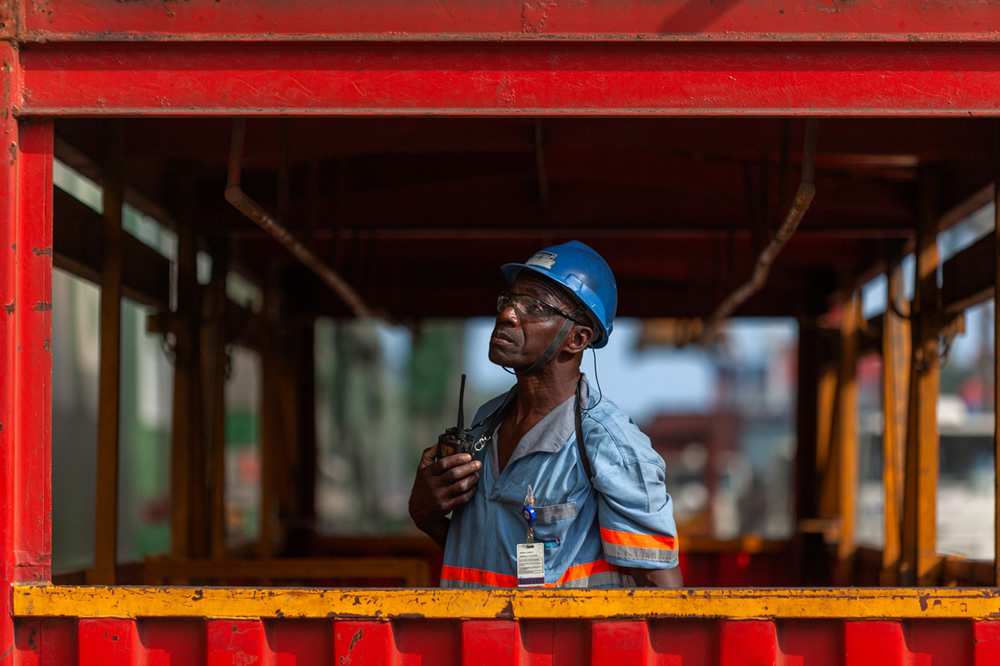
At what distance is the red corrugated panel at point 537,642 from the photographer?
303cm

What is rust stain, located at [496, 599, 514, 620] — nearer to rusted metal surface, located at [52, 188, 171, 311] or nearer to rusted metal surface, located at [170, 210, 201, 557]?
rusted metal surface, located at [52, 188, 171, 311]

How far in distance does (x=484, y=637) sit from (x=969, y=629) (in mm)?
1347

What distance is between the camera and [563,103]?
3.29m

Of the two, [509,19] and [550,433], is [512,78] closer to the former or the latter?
[509,19]

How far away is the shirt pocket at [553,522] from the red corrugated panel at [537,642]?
0.93 feet

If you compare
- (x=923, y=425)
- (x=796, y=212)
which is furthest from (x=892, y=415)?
(x=796, y=212)

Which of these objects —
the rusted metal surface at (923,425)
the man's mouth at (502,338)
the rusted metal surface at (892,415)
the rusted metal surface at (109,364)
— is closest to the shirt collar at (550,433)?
the man's mouth at (502,338)

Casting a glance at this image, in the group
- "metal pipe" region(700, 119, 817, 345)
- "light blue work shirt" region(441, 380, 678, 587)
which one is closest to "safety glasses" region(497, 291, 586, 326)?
"light blue work shirt" region(441, 380, 678, 587)

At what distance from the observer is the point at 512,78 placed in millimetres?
3291

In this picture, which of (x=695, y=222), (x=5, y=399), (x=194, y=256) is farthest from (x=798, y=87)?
(x=194, y=256)

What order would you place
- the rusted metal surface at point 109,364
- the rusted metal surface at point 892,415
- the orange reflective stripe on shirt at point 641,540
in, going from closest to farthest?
the orange reflective stripe on shirt at point 641,540, the rusted metal surface at point 109,364, the rusted metal surface at point 892,415

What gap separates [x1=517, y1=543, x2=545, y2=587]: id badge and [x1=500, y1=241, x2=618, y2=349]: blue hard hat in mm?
767

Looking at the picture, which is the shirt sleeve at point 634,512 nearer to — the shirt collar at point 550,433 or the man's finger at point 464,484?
the shirt collar at point 550,433

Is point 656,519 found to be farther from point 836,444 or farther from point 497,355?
point 836,444
